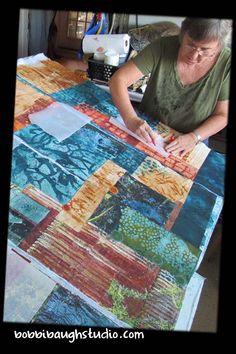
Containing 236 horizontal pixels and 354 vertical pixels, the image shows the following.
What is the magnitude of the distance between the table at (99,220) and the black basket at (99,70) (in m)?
0.41

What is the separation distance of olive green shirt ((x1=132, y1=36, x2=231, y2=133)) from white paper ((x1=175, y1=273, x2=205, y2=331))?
21.4 inches

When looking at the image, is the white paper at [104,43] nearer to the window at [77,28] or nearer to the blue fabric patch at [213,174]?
the window at [77,28]

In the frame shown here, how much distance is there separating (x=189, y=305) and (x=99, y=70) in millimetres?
1021

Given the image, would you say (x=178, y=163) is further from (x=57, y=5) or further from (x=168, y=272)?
(x=57, y=5)

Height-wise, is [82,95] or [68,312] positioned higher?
[82,95]

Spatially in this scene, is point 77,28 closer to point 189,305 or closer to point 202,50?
point 202,50

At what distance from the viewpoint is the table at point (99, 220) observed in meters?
0.48

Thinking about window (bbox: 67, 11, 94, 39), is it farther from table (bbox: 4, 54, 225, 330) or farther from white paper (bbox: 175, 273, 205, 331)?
white paper (bbox: 175, 273, 205, 331)

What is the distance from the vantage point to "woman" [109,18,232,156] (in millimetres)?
841

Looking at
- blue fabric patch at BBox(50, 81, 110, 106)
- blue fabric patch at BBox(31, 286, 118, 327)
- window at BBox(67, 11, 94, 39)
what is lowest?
blue fabric patch at BBox(31, 286, 118, 327)

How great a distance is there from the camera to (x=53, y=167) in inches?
26.2

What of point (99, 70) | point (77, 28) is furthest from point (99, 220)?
point (77, 28)

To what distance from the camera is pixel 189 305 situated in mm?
513

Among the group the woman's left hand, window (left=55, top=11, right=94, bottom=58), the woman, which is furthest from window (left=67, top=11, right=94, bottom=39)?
the woman's left hand
